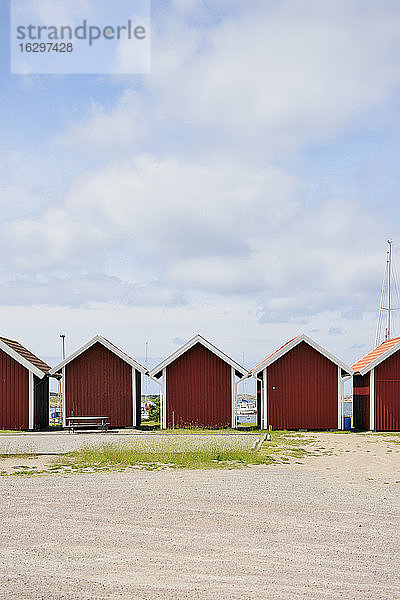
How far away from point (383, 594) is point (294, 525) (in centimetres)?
320

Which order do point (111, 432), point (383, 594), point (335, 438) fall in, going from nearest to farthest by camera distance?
point (383, 594)
point (335, 438)
point (111, 432)

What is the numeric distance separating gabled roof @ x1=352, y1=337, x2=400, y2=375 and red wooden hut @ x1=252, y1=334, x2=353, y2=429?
1.06 m

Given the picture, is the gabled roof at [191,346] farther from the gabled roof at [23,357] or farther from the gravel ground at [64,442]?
the gravel ground at [64,442]

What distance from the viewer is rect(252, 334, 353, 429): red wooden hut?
105 ft

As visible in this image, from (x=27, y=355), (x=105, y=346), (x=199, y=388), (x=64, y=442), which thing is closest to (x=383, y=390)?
(x=199, y=388)

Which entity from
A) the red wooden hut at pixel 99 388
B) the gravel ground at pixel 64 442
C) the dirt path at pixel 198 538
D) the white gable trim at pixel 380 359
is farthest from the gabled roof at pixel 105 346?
the dirt path at pixel 198 538

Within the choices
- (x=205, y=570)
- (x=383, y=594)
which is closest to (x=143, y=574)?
(x=205, y=570)

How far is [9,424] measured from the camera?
3114 centimetres

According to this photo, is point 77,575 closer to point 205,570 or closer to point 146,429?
point 205,570

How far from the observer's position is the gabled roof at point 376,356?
106 feet

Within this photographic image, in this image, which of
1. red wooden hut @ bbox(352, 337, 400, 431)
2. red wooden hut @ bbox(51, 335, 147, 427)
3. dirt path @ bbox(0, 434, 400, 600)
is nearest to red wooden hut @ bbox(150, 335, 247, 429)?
red wooden hut @ bbox(51, 335, 147, 427)

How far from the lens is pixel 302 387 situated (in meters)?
32.1

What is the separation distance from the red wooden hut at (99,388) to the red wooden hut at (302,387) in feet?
20.2

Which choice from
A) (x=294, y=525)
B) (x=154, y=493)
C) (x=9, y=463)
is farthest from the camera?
(x=9, y=463)
